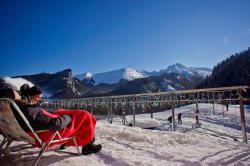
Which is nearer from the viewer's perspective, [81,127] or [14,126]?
[14,126]

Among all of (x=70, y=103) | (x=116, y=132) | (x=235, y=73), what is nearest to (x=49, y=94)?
(x=235, y=73)

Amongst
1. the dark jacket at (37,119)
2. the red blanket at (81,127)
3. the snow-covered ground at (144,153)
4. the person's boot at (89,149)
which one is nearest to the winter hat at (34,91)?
the red blanket at (81,127)

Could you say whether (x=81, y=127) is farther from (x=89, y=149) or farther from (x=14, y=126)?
(x=14, y=126)

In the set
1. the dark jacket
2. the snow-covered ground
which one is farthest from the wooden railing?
the dark jacket

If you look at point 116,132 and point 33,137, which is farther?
point 116,132

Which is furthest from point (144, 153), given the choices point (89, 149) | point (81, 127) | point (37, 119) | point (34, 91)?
point (34, 91)

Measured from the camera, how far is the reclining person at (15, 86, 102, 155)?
2.47m

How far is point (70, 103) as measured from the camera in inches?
583

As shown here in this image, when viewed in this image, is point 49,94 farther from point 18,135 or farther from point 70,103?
point 18,135

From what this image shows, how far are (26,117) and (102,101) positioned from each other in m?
8.88

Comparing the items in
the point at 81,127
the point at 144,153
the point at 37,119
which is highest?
the point at 37,119

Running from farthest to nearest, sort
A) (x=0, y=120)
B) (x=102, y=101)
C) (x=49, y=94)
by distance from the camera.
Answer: (x=49, y=94)
(x=102, y=101)
(x=0, y=120)

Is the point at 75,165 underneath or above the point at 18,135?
underneath

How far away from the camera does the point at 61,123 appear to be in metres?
2.53
